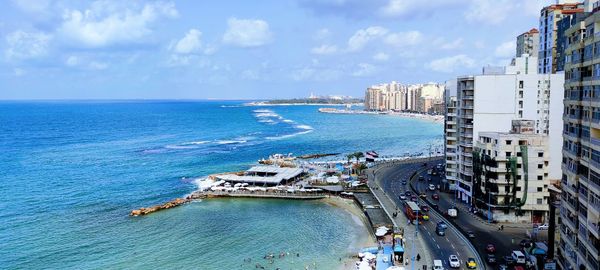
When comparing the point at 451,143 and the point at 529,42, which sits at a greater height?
the point at 529,42

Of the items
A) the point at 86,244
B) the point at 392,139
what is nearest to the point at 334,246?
the point at 86,244

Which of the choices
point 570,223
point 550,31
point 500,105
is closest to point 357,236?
point 570,223

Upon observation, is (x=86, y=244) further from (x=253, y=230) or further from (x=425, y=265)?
(x=425, y=265)

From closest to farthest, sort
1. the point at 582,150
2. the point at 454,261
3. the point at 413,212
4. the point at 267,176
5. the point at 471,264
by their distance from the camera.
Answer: the point at 582,150, the point at 471,264, the point at 454,261, the point at 413,212, the point at 267,176

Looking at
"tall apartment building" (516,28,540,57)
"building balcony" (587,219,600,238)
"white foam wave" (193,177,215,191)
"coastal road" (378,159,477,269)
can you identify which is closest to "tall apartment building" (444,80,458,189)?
"coastal road" (378,159,477,269)

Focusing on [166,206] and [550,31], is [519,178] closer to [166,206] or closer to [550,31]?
[166,206]

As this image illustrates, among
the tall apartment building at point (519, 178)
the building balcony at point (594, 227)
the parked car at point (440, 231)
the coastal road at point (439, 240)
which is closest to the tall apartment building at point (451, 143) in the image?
the coastal road at point (439, 240)
